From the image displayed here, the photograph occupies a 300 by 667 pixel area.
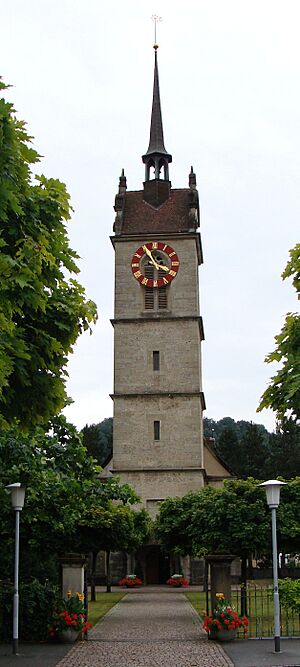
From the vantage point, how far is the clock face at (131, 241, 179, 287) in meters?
52.6

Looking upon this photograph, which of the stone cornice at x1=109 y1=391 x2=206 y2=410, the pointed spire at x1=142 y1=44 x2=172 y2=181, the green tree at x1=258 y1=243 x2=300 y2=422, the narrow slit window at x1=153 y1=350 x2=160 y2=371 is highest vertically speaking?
the pointed spire at x1=142 y1=44 x2=172 y2=181

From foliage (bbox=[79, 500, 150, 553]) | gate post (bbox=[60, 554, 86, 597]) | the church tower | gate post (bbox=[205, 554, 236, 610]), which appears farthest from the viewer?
the church tower

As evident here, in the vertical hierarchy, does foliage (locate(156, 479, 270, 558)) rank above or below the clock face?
below

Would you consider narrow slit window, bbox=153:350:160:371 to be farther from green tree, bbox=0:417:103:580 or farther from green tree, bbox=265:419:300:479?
green tree, bbox=265:419:300:479

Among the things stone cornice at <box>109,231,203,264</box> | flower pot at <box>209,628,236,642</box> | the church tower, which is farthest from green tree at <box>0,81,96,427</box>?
stone cornice at <box>109,231,203,264</box>

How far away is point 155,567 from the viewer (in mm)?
51531

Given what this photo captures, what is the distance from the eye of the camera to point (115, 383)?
51.1m

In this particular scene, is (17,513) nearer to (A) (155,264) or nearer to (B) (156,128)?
(A) (155,264)

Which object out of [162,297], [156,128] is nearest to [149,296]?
[162,297]

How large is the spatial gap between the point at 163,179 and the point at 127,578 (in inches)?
985

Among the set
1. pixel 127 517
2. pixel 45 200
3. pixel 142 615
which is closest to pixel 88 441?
pixel 127 517

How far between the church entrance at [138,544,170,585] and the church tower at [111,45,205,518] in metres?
3.91

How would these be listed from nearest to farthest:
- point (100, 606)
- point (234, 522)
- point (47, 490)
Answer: point (47, 490), point (234, 522), point (100, 606)

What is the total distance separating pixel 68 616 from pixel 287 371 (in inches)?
362
